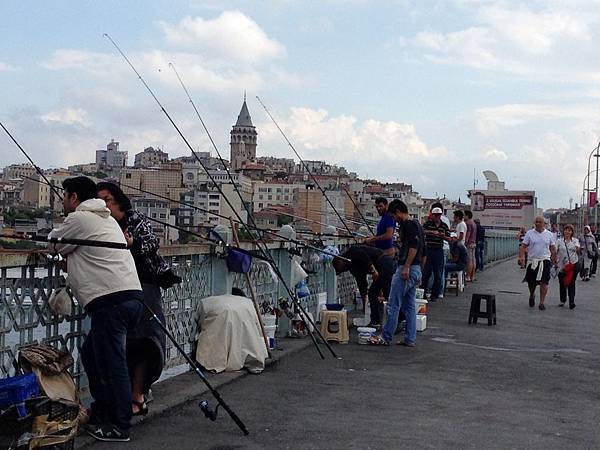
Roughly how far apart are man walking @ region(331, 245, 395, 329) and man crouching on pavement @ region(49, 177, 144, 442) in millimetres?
6504

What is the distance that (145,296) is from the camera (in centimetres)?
724

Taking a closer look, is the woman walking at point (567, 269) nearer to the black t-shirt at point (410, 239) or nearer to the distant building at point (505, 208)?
the black t-shirt at point (410, 239)

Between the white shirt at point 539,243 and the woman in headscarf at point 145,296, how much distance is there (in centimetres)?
1114

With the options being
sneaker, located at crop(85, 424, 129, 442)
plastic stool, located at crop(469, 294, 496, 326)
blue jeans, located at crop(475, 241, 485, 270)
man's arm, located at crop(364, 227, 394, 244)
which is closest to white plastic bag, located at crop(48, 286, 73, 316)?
sneaker, located at crop(85, 424, 129, 442)

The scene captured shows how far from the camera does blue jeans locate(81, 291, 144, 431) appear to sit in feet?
20.6

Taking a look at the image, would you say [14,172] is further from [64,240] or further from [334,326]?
[64,240]

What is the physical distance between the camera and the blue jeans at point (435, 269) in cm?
1792

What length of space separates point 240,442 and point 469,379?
3.50 m

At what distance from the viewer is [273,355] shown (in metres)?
10.1

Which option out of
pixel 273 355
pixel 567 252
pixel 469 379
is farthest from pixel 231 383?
pixel 567 252

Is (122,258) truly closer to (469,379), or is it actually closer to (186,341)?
(186,341)

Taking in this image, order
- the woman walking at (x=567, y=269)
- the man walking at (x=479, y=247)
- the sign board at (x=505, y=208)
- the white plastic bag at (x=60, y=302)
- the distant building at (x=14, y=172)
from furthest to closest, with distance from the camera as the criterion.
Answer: the sign board at (x=505, y=208), the man walking at (x=479, y=247), the woman walking at (x=567, y=269), the distant building at (x=14, y=172), the white plastic bag at (x=60, y=302)

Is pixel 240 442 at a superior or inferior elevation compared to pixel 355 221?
inferior

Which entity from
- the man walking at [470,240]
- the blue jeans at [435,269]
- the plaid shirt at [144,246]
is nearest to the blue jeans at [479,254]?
the man walking at [470,240]
